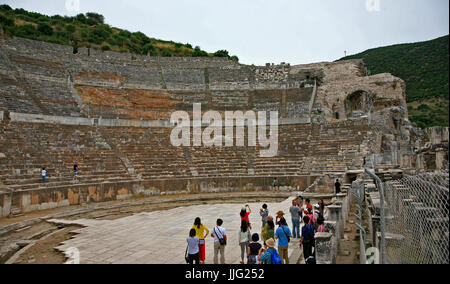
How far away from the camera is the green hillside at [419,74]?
118 feet

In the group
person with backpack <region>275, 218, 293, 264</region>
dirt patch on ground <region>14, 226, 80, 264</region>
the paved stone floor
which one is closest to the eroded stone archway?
the paved stone floor

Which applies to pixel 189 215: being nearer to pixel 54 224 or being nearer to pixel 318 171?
pixel 54 224

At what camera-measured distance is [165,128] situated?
22.9 metres

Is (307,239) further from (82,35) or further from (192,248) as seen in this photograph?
(82,35)

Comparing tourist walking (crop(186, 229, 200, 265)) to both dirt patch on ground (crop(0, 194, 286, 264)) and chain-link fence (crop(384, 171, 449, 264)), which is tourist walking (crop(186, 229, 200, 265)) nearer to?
chain-link fence (crop(384, 171, 449, 264))

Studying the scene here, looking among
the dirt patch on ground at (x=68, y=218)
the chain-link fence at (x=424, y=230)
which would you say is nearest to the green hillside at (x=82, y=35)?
the dirt patch on ground at (x=68, y=218)

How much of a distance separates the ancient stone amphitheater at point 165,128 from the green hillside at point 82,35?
276 inches

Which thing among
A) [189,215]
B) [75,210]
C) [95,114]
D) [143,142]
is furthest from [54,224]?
[95,114]

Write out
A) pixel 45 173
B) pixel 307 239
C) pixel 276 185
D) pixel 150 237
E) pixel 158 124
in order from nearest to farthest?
pixel 307 239, pixel 150 237, pixel 45 173, pixel 276 185, pixel 158 124

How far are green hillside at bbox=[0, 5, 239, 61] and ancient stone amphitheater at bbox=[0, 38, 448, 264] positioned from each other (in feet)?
23.0

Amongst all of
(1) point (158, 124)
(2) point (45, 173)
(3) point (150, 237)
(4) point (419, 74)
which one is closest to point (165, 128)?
(1) point (158, 124)

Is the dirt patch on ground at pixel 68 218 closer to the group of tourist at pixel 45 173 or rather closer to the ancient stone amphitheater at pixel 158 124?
the ancient stone amphitheater at pixel 158 124

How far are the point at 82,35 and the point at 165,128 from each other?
71.8 feet

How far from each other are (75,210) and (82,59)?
17.7 meters
